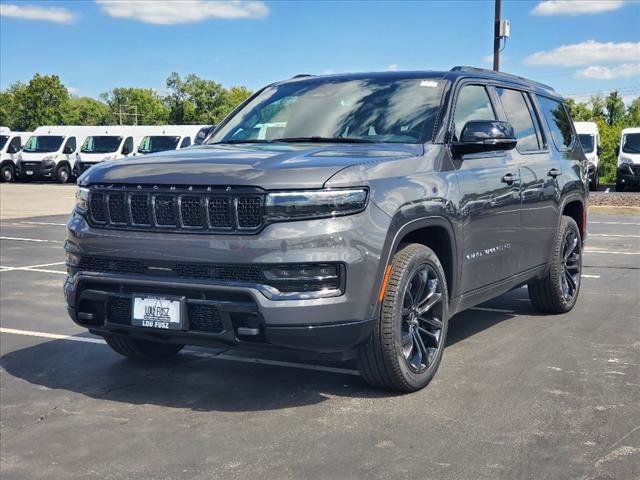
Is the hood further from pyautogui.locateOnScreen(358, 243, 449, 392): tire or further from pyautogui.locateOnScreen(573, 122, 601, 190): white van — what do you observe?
pyautogui.locateOnScreen(573, 122, 601, 190): white van

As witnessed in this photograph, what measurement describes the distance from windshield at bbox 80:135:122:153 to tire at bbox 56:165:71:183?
1.41m

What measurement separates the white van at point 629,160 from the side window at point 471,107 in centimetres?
2245

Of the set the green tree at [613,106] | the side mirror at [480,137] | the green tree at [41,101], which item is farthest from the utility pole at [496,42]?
the green tree at [613,106]

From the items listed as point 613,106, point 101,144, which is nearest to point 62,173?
point 101,144

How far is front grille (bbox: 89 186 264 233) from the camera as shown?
13.0ft

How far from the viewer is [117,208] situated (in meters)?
4.34

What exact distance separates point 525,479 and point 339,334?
114 cm

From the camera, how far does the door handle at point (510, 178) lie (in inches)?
216

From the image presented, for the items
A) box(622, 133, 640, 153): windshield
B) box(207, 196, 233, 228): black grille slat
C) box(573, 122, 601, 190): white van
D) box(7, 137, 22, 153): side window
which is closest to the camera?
box(207, 196, 233, 228): black grille slat

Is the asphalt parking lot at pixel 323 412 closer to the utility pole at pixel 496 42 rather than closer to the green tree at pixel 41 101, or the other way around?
the utility pole at pixel 496 42

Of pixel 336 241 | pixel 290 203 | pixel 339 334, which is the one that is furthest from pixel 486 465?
pixel 290 203

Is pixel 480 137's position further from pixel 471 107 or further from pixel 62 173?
pixel 62 173

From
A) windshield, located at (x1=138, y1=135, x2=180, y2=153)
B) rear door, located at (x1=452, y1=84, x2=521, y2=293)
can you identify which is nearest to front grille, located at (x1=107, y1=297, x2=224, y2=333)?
rear door, located at (x1=452, y1=84, x2=521, y2=293)

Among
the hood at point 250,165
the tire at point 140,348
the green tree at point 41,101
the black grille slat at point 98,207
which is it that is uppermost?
the green tree at point 41,101
